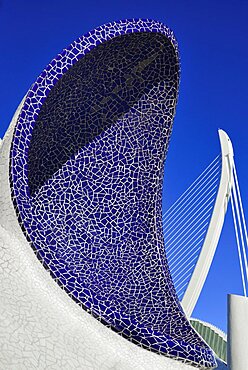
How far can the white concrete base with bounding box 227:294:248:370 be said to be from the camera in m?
4.33

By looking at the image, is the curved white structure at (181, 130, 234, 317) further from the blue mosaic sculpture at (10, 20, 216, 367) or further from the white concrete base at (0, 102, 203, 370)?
the white concrete base at (0, 102, 203, 370)

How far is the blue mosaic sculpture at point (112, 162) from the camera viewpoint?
3582 mm

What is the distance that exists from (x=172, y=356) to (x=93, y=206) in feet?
4.56

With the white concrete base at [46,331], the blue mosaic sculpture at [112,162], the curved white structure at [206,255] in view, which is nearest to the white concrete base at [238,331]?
the blue mosaic sculpture at [112,162]

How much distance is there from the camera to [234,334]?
14.5 ft

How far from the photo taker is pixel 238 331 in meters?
4.38

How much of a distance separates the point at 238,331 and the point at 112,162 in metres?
1.67

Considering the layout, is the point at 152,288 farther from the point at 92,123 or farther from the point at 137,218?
the point at 92,123

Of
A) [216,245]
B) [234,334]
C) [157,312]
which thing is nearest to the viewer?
[157,312]

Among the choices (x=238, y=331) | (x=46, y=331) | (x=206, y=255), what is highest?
(x=206, y=255)

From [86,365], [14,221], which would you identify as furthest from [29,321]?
[14,221]

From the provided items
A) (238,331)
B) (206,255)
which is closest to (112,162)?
(238,331)

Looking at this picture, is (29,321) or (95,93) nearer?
(29,321)

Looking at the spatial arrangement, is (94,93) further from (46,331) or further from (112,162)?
(46,331)
